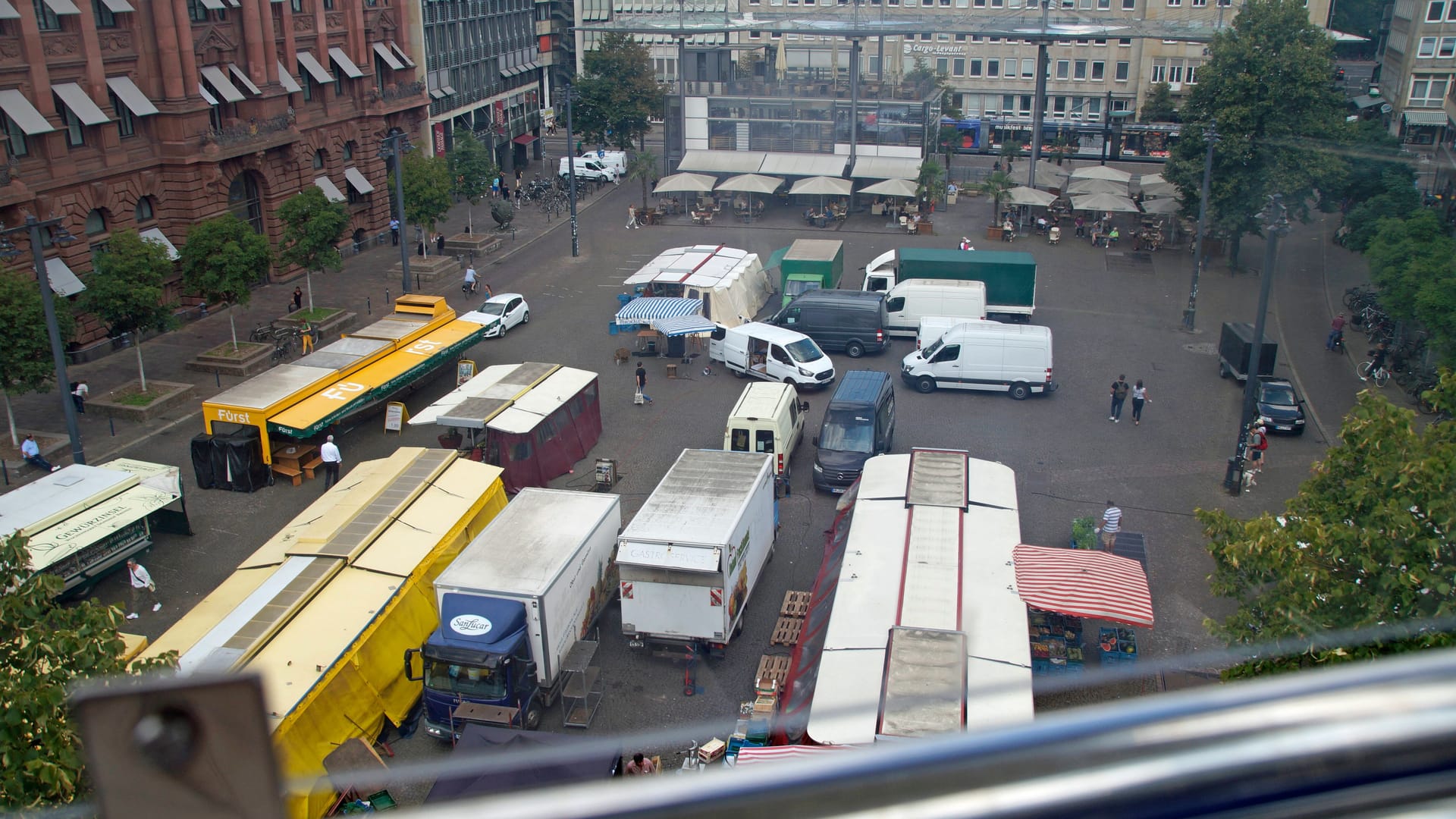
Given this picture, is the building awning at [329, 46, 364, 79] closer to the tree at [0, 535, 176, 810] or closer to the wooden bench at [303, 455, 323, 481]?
the wooden bench at [303, 455, 323, 481]

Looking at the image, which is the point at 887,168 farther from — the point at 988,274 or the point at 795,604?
the point at 795,604

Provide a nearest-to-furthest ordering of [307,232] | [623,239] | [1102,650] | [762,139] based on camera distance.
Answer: [1102,650] → [307,232] → [623,239] → [762,139]

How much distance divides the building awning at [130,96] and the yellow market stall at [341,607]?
759 inches

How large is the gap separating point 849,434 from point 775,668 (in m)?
7.29

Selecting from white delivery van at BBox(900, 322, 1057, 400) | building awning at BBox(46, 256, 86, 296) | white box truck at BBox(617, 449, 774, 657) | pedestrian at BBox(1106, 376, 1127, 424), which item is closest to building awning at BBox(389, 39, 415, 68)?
building awning at BBox(46, 256, 86, 296)

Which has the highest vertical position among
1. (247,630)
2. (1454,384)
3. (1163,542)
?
(1454,384)

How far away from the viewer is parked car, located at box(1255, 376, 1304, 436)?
25125mm

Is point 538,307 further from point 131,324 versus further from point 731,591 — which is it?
point 731,591

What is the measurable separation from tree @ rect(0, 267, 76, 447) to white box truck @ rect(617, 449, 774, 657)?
47.8 feet

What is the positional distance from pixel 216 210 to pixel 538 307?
34.1 ft

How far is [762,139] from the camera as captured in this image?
51688 millimetres

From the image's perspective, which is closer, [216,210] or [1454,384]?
[1454,384]

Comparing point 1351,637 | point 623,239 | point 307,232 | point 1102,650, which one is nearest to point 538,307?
point 307,232

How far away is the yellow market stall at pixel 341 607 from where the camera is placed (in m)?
14.0
